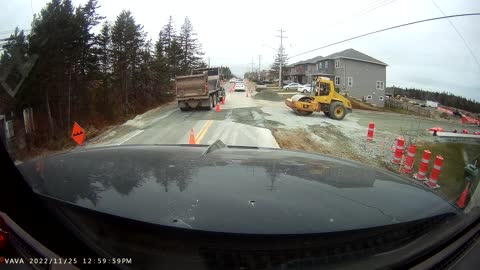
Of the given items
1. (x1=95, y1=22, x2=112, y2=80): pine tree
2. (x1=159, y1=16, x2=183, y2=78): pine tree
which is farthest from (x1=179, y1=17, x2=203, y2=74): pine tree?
(x1=95, y1=22, x2=112, y2=80): pine tree

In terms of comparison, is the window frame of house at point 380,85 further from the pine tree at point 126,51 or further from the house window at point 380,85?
the pine tree at point 126,51

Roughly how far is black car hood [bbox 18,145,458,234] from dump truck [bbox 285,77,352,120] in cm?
1980

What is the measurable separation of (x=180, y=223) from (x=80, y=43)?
6.26m

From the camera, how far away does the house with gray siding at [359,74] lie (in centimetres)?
4116

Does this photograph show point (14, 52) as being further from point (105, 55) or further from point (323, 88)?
point (323, 88)

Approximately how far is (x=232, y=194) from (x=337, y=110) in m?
21.3

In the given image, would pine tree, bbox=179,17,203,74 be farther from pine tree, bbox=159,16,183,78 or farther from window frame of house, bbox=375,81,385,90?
window frame of house, bbox=375,81,385,90

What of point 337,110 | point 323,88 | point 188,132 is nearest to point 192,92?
point 188,132

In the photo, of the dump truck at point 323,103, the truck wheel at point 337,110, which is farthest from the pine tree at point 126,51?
the truck wheel at point 337,110

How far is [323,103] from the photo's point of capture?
22.2 meters

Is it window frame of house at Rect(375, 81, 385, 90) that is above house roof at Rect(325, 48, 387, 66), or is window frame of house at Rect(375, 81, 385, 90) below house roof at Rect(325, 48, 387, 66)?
below

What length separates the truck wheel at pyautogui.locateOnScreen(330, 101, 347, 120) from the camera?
21.8m

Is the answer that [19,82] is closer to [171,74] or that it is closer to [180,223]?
[180,223]

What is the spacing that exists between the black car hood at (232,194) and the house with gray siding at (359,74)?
33.6m
